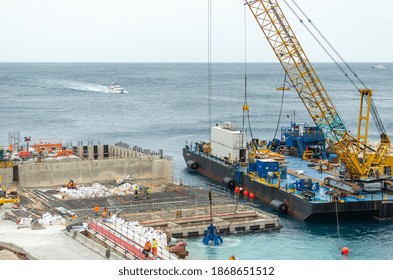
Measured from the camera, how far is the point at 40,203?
37250mm

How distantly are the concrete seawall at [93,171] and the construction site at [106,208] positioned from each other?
6 centimetres

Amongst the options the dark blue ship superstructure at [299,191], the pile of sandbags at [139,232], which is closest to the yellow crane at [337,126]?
the dark blue ship superstructure at [299,191]

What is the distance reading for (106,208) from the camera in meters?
35.2

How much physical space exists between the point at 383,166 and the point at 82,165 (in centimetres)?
1825

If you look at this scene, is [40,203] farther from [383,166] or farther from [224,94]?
[224,94]

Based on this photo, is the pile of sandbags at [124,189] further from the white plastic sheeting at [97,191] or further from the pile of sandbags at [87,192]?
the pile of sandbags at [87,192]

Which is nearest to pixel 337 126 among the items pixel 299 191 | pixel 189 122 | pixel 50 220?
pixel 299 191

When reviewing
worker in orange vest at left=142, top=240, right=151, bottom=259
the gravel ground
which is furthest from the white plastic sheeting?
worker in orange vest at left=142, top=240, right=151, bottom=259

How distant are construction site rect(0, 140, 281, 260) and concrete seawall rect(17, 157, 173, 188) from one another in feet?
0.20

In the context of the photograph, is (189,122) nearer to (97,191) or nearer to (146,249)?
(97,191)

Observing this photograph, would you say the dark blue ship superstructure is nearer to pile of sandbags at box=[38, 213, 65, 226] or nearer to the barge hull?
the barge hull

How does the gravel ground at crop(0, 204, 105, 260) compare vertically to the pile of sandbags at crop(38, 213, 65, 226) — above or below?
above

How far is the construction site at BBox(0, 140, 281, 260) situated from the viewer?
2712 cm

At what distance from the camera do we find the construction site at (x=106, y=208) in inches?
1068
